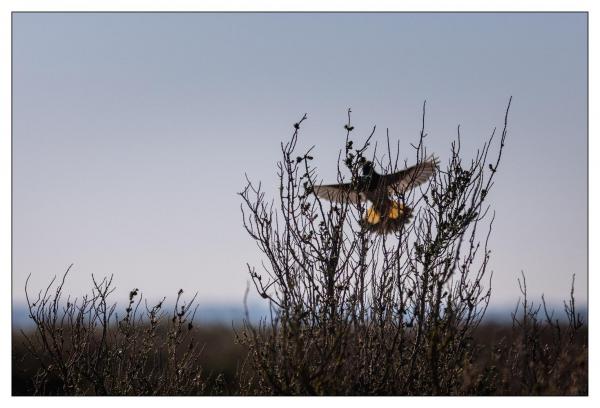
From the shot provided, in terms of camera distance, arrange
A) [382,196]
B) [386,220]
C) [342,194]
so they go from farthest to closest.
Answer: [382,196] → [386,220] → [342,194]

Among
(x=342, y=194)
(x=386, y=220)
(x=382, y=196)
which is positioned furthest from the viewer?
(x=382, y=196)

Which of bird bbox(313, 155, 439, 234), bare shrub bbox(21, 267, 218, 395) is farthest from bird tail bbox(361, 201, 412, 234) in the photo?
bare shrub bbox(21, 267, 218, 395)

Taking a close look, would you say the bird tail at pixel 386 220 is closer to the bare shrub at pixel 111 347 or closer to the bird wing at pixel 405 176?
the bird wing at pixel 405 176

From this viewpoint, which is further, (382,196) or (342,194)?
(382,196)

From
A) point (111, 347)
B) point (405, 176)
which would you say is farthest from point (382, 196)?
point (111, 347)

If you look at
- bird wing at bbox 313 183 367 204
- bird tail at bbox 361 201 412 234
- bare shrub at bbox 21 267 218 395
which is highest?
bird wing at bbox 313 183 367 204

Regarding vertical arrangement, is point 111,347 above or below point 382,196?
below

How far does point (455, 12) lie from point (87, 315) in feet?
13.0

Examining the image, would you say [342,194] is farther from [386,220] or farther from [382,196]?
[382,196]

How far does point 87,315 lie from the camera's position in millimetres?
6172

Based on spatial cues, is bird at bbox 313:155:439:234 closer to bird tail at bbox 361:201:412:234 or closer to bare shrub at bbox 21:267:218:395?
bird tail at bbox 361:201:412:234

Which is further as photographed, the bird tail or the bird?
the bird
